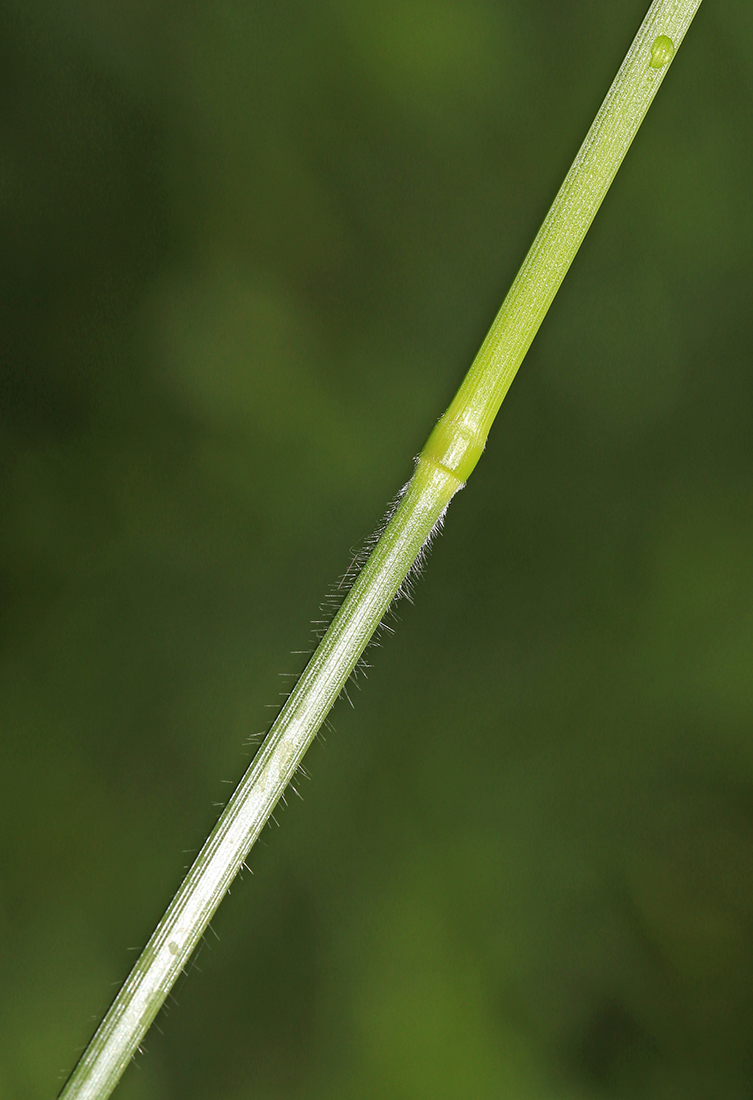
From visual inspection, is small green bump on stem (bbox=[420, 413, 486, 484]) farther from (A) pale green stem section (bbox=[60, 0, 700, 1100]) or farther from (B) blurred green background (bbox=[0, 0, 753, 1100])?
(B) blurred green background (bbox=[0, 0, 753, 1100])

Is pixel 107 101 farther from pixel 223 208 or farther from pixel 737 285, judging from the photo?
pixel 737 285

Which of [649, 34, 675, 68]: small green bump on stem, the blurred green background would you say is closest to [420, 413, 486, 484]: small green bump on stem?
[649, 34, 675, 68]: small green bump on stem

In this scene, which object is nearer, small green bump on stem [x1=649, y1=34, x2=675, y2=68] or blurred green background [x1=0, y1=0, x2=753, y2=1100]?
small green bump on stem [x1=649, y1=34, x2=675, y2=68]

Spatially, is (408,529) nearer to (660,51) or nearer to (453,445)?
(453,445)

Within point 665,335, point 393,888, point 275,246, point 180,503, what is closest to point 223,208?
point 275,246

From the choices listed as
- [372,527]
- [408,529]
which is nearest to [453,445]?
[408,529]
